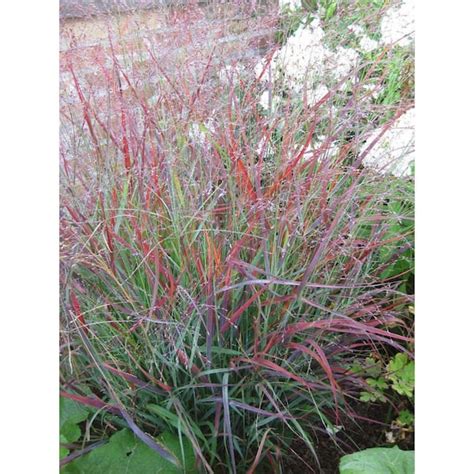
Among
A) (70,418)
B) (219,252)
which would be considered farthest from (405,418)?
(70,418)

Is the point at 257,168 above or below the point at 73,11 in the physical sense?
below

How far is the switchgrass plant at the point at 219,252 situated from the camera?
128 centimetres

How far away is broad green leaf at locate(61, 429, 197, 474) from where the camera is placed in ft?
4.09

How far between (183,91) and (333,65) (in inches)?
12.2

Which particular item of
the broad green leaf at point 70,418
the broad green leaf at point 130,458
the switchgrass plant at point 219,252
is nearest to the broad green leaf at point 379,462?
the switchgrass plant at point 219,252

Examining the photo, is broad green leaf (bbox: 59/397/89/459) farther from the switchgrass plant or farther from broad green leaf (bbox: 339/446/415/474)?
broad green leaf (bbox: 339/446/415/474)

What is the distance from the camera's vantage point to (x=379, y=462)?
1.21 m

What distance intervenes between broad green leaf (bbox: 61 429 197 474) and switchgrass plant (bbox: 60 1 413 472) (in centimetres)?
2

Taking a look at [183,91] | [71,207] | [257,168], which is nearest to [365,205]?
[257,168]

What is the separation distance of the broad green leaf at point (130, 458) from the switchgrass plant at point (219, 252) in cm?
2

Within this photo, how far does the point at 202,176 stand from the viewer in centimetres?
135

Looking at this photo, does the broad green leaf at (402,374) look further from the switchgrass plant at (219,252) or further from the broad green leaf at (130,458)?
the broad green leaf at (130,458)
